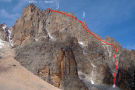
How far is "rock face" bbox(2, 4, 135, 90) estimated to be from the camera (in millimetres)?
21609

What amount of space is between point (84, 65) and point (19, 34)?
531 inches

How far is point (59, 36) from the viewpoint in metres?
28.8

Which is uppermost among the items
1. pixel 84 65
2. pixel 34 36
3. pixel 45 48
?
pixel 34 36

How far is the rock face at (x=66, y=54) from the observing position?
21.6m

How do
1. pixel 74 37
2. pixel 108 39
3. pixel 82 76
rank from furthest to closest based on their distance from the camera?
pixel 108 39
pixel 74 37
pixel 82 76

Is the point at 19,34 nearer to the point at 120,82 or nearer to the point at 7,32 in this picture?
the point at 7,32

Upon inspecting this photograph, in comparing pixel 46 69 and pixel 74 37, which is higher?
pixel 74 37

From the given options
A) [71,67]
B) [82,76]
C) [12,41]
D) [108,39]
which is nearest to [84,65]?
[82,76]

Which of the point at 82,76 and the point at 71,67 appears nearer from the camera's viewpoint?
the point at 71,67

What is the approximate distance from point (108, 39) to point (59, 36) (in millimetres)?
13935

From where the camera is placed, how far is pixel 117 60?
34688 millimetres

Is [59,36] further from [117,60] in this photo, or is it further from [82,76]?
[117,60]

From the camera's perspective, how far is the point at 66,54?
23.9m

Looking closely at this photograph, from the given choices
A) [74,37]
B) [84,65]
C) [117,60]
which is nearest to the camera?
[84,65]
